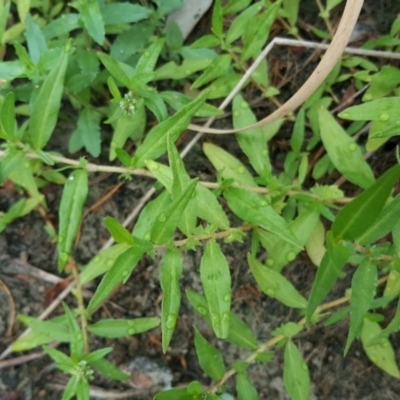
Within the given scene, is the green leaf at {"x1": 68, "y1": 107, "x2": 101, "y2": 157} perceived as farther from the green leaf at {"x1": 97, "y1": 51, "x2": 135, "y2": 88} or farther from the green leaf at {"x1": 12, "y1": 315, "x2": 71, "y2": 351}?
the green leaf at {"x1": 12, "y1": 315, "x2": 71, "y2": 351}

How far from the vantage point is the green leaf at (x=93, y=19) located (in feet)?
7.23

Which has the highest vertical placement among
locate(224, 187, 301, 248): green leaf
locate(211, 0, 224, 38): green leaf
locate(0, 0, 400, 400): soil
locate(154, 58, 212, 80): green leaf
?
locate(211, 0, 224, 38): green leaf

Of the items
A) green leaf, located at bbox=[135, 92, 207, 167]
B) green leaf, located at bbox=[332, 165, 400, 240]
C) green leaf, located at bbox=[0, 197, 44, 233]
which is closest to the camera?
green leaf, located at bbox=[332, 165, 400, 240]

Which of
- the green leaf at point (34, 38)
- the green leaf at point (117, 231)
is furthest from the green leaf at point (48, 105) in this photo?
the green leaf at point (117, 231)

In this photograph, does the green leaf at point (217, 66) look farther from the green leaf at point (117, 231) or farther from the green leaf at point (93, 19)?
the green leaf at point (117, 231)

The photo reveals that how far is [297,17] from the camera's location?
2717mm

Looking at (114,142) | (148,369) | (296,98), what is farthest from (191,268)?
(296,98)

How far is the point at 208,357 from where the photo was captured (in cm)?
211

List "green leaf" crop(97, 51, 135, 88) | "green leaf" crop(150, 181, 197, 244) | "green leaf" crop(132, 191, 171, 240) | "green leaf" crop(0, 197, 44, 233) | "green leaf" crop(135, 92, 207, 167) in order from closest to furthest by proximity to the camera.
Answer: "green leaf" crop(150, 181, 197, 244) < "green leaf" crop(135, 92, 207, 167) < "green leaf" crop(132, 191, 171, 240) < "green leaf" crop(97, 51, 135, 88) < "green leaf" crop(0, 197, 44, 233)

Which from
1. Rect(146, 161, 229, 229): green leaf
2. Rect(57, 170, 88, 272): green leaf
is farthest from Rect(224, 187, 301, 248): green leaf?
Rect(57, 170, 88, 272): green leaf

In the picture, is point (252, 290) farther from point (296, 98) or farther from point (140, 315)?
point (296, 98)

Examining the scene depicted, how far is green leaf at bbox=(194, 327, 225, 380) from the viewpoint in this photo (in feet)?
6.77

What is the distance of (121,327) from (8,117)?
3.10 feet

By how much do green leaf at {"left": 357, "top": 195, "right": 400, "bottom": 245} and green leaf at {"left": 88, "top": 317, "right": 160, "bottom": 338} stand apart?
3.33 ft
